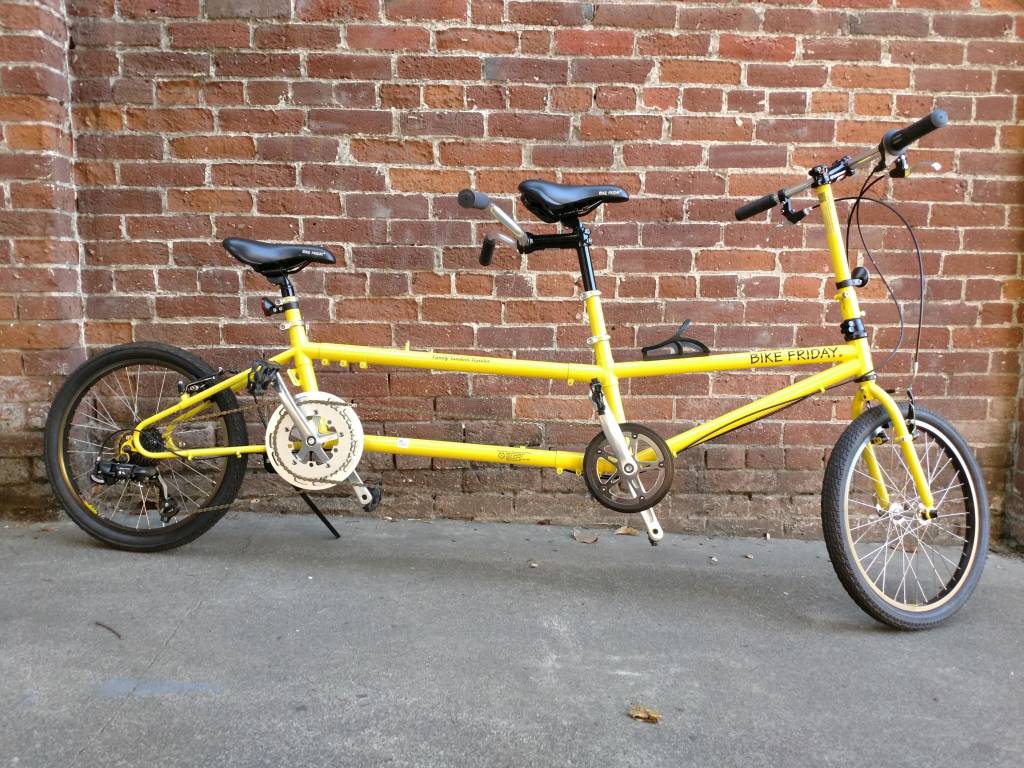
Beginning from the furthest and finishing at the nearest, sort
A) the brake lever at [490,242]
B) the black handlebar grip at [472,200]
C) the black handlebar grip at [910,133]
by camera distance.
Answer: the brake lever at [490,242], the black handlebar grip at [472,200], the black handlebar grip at [910,133]

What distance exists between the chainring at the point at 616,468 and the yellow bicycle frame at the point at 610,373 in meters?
0.08

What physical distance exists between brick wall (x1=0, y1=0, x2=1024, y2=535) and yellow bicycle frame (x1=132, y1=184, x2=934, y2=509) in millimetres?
466

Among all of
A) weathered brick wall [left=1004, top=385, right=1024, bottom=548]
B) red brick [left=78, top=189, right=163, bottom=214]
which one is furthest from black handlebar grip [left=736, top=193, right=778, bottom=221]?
red brick [left=78, top=189, right=163, bottom=214]

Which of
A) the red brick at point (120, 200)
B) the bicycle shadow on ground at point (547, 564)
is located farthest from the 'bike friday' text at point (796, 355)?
the red brick at point (120, 200)

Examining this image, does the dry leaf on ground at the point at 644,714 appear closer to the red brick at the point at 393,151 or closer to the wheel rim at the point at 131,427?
the wheel rim at the point at 131,427

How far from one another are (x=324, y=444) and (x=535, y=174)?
1.44m

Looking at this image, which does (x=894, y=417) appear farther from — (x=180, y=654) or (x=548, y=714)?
(x=180, y=654)

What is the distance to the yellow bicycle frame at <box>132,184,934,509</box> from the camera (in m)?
2.52

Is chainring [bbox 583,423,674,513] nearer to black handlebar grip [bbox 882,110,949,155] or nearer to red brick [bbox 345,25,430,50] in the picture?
black handlebar grip [bbox 882,110,949,155]

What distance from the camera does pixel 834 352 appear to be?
2576 mm

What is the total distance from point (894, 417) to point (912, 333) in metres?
0.90

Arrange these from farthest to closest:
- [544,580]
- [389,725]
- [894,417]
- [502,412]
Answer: [502,412] → [544,580] → [894,417] → [389,725]

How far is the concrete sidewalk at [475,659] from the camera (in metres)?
1.80

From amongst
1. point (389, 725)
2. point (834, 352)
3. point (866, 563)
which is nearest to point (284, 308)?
point (389, 725)
